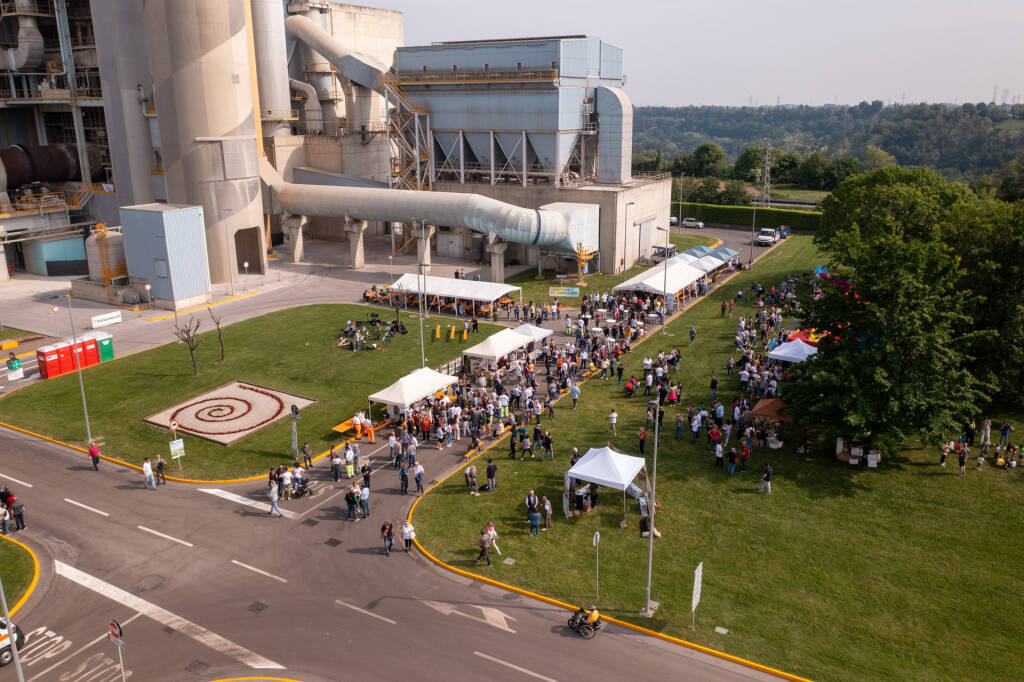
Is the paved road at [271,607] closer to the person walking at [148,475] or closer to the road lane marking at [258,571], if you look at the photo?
the road lane marking at [258,571]

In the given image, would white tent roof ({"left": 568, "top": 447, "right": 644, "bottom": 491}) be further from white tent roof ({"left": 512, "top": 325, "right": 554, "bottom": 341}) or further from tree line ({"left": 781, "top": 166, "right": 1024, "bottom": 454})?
white tent roof ({"left": 512, "top": 325, "right": 554, "bottom": 341})

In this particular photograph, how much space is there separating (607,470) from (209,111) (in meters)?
45.3

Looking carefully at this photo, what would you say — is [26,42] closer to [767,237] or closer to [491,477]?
[491,477]

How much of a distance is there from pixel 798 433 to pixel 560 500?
11575 mm

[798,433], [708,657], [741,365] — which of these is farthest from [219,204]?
[708,657]

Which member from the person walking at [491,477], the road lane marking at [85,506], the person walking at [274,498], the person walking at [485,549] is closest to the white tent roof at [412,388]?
the person walking at [491,477]

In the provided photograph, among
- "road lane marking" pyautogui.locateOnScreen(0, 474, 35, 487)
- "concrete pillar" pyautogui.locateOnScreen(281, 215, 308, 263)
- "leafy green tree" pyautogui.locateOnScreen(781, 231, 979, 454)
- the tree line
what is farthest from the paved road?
"concrete pillar" pyautogui.locateOnScreen(281, 215, 308, 263)

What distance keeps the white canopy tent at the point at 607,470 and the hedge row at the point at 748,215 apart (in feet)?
219

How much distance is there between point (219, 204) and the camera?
57.0 metres

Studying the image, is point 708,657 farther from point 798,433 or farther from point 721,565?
point 798,433

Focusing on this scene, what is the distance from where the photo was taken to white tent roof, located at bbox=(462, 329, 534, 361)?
3838cm

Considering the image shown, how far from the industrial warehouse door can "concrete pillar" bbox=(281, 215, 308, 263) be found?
1224 cm

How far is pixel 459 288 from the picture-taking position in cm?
4938

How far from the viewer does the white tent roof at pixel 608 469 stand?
25781 mm
